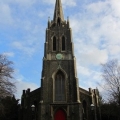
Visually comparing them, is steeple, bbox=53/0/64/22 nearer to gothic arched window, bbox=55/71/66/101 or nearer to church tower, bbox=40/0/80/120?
church tower, bbox=40/0/80/120

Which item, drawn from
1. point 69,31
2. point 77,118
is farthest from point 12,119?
point 69,31

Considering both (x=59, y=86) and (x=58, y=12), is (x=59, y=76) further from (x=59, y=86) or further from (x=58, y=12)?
(x=58, y=12)

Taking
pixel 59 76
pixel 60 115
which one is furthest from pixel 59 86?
pixel 60 115

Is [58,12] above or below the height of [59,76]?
above

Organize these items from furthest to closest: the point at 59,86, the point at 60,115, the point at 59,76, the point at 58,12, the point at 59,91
Result: 1. the point at 58,12
2. the point at 59,76
3. the point at 59,86
4. the point at 59,91
5. the point at 60,115

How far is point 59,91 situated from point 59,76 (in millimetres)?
2733

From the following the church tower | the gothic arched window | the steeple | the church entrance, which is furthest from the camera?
the steeple

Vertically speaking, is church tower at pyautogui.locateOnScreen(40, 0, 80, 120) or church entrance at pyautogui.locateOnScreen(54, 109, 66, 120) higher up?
church tower at pyautogui.locateOnScreen(40, 0, 80, 120)

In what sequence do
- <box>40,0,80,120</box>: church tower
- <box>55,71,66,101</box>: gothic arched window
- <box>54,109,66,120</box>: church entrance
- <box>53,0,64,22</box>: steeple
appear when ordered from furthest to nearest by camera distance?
<box>53,0,64,22</box>: steeple
<box>55,71,66,101</box>: gothic arched window
<box>40,0,80,120</box>: church tower
<box>54,109,66,120</box>: church entrance

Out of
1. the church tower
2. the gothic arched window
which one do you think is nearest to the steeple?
the church tower

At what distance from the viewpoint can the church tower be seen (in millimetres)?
36438

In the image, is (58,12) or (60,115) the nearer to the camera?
(60,115)

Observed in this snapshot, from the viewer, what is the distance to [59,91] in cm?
3809

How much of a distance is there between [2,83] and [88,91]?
20.6m
